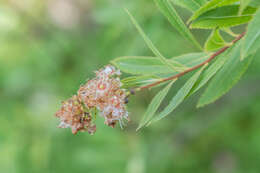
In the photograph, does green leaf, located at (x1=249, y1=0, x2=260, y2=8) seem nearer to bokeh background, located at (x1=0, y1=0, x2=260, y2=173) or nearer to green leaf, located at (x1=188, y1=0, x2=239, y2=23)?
green leaf, located at (x1=188, y1=0, x2=239, y2=23)

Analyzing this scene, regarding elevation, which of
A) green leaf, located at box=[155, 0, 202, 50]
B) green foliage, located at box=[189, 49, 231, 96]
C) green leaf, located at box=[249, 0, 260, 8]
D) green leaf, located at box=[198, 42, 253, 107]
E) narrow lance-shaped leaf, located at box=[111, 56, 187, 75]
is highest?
green leaf, located at box=[155, 0, 202, 50]

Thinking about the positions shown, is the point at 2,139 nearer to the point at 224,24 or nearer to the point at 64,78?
the point at 64,78

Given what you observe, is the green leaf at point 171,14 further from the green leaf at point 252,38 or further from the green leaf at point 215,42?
the green leaf at point 252,38

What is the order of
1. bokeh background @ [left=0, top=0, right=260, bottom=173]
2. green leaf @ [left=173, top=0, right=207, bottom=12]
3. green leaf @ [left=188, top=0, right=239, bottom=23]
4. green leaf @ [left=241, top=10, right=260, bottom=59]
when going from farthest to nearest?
bokeh background @ [left=0, top=0, right=260, bottom=173] → green leaf @ [left=173, top=0, right=207, bottom=12] → green leaf @ [left=188, top=0, right=239, bottom=23] → green leaf @ [left=241, top=10, right=260, bottom=59]

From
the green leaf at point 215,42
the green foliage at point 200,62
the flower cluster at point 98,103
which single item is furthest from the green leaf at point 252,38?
the flower cluster at point 98,103

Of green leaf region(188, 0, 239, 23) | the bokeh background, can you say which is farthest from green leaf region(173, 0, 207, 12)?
the bokeh background

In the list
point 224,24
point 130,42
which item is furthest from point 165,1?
point 130,42

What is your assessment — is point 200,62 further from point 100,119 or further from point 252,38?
point 100,119
